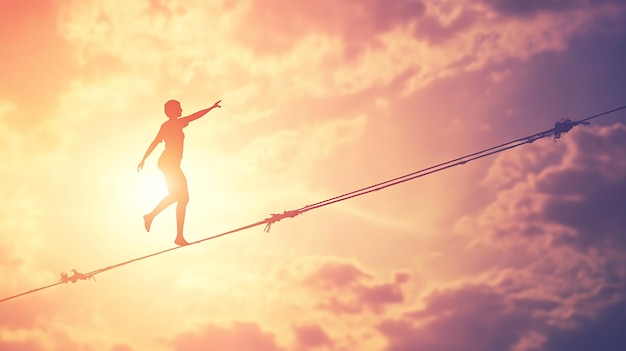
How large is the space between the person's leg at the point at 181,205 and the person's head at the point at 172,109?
1.01 m

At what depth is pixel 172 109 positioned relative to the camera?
11.9 meters

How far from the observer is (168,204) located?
12.0 meters

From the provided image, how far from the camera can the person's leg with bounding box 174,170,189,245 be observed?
1189cm

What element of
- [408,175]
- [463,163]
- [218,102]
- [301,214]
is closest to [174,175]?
[218,102]

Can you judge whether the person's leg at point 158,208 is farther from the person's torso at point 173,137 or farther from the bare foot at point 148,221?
the person's torso at point 173,137

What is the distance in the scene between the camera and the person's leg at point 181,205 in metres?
11.9

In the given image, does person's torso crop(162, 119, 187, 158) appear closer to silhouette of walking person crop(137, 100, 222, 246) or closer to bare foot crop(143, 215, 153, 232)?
silhouette of walking person crop(137, 100, 222, 246)

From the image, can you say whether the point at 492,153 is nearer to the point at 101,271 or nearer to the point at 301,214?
the point at 301,214

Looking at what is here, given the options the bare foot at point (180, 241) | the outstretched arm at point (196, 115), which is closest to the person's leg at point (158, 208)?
the bare foot at point (180, 241)

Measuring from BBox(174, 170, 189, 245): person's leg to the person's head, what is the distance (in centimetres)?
101

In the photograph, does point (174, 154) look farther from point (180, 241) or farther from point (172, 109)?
point (180, 241)

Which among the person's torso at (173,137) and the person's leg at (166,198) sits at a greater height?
the person's torso at (173,137)

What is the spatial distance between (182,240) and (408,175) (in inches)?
166

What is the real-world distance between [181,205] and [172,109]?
1709 millimetres
